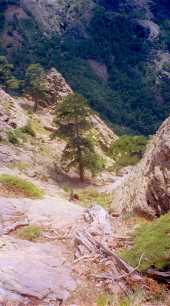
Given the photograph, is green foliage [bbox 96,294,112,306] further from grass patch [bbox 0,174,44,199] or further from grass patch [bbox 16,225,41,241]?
grass patch [bbox 0,174,44,199]

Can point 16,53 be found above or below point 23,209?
below

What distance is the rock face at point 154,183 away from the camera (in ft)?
55.5

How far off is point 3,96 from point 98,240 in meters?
46.5

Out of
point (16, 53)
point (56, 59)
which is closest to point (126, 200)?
point (16, 53)

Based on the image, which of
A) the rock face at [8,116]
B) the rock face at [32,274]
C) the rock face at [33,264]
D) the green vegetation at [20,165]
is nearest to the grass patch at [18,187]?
the rock face at [33,264]

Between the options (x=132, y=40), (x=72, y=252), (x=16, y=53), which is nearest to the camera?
(x=72, y=252)

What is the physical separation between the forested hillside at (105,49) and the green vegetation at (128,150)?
138 ft

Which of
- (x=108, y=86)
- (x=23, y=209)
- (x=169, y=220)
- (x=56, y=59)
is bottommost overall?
(x=108, y=86)

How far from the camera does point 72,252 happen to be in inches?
478

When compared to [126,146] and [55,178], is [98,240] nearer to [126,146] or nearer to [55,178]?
[55,178]

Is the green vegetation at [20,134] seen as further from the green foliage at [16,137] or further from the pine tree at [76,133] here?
the pine tree at [76,133]

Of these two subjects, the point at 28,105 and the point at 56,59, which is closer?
the point at 28,105

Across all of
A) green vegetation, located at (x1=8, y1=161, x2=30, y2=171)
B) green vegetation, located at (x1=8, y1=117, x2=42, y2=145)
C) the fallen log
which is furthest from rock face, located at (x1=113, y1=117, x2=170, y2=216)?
green vegetation, located at (x1=8, y1=117, x2=42, y2=145)

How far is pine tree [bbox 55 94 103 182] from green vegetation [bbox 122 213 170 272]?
2865 centimetres
